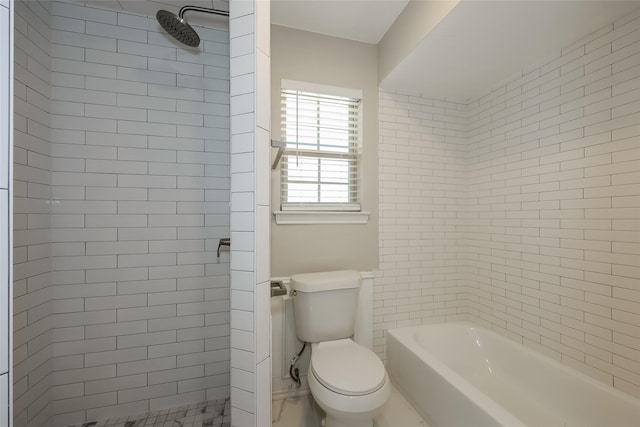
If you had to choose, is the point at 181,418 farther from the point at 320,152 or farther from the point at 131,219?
the point at 320,152

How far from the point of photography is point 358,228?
6.33 ft

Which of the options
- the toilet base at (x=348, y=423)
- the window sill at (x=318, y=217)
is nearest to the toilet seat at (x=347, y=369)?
the toilet base at (x=348, y=423)

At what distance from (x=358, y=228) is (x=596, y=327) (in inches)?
53.7

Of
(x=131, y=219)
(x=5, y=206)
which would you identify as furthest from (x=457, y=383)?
(x=131, y=219)

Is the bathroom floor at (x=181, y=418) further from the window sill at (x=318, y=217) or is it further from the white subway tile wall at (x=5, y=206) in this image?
the white subway tile wall at (x=5, y=206)

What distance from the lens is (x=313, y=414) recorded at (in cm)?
163

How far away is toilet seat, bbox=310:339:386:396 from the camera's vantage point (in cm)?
124

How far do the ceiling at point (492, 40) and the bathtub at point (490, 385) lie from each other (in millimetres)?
1788

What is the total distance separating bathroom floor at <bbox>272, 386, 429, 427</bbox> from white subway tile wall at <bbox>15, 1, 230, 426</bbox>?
396mm

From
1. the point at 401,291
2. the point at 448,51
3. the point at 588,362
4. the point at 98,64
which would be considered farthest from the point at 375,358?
the point at 98,64

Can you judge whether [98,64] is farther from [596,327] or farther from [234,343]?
[596,327]

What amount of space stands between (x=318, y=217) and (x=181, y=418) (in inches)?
56.8

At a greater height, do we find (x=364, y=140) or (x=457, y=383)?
(x=364, y=140)

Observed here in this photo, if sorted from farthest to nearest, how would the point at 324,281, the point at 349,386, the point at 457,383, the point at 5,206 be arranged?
1. the point at 324,281
2. the point at 457,383
3. the point at 349,386
4. the point at 5,206
